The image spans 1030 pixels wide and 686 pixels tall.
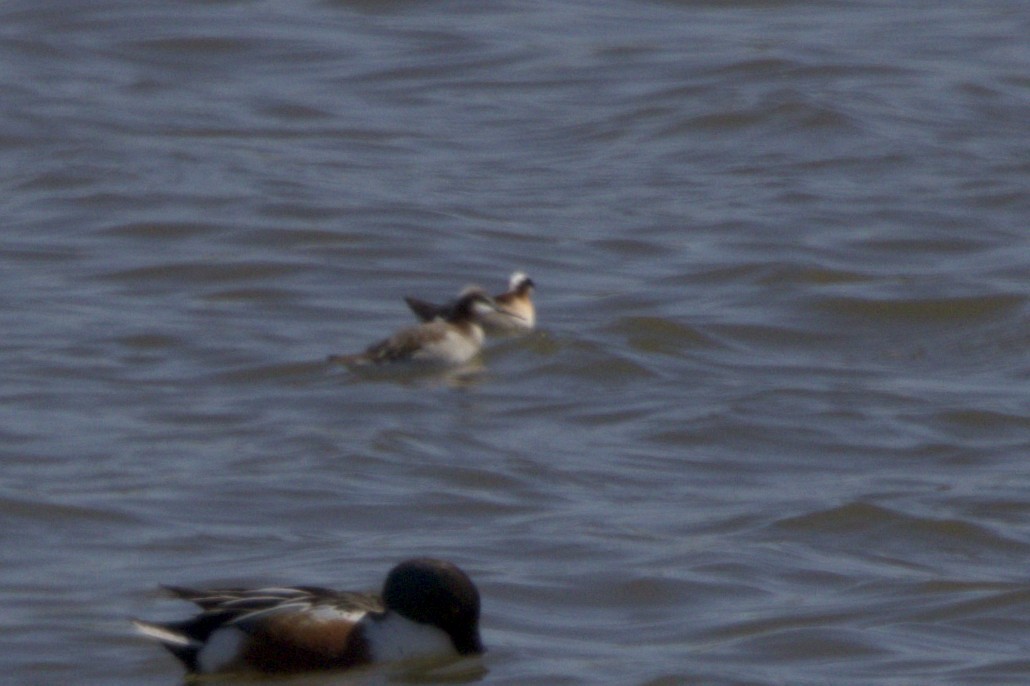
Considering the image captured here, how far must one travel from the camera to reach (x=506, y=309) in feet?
40.3

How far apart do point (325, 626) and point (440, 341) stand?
4.40 metres

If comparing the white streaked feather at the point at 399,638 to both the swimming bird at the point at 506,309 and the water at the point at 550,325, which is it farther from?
the swimming bird at the point at 506,309

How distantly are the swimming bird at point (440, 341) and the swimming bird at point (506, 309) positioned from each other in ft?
0.12

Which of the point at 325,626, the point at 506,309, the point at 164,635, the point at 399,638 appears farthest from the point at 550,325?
the point at 164,635

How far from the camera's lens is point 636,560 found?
28.6ft

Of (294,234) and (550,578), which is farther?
(294,234)

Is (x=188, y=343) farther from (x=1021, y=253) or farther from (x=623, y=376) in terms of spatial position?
(x=1021, y=253)

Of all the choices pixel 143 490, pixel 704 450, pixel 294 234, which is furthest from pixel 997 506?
pixel 294 234

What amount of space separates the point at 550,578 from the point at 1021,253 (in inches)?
255

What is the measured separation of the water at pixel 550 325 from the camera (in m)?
8.39

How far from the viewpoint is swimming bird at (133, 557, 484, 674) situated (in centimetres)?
745

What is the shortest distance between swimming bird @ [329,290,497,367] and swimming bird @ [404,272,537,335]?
0.04 meters

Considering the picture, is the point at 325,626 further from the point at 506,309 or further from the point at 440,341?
the point at 506,309

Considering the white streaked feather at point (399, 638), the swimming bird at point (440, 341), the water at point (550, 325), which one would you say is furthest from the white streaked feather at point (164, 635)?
the swimming bird at point (440, 341)
